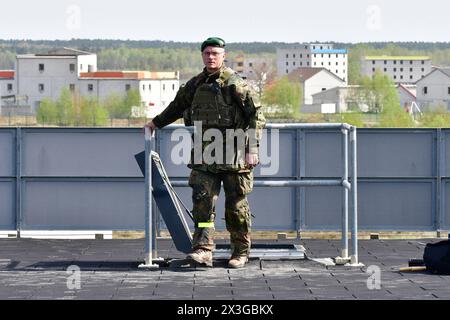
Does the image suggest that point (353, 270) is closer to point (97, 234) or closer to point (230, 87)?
point (230, 87)

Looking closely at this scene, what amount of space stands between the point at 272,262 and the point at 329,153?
499 cm

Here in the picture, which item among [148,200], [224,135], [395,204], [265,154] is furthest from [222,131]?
[395,204]

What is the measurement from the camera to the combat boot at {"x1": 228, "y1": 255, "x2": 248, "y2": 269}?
Answer: 14.4 metres

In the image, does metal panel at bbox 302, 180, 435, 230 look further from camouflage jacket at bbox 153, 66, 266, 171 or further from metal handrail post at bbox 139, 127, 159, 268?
camouflage jacket at bbox 153, 66, 266, 171

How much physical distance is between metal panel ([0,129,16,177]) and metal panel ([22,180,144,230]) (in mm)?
261

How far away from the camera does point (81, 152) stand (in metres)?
19.9

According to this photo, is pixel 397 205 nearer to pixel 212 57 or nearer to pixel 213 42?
pixel 212 57

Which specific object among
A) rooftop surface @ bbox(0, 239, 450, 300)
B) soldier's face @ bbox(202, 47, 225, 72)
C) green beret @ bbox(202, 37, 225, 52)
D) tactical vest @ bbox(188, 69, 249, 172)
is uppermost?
green beret @ bbox(202, 37, 225, 52)

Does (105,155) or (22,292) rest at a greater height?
(105,155)

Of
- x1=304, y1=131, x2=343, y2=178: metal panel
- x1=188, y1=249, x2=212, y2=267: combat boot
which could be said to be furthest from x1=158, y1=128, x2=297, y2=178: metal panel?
x1=188, y1=249, x2=212, y2=267: combat boot

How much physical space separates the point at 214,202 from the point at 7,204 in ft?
19.2

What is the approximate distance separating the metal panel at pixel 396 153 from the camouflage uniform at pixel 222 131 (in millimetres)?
5569

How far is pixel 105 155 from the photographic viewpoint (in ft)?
65.4

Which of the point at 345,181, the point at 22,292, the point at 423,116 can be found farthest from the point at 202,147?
the point at 423,116
